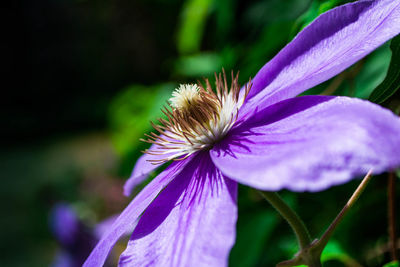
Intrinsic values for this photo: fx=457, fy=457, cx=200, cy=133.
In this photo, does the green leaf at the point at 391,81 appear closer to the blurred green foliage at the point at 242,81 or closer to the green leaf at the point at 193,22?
the blurred green foliage at the point at 242,81

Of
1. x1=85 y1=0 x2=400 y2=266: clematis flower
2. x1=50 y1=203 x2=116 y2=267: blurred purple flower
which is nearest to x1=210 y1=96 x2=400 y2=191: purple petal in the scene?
x1=85 y1=0 x2=400 y2=266: clematis flower

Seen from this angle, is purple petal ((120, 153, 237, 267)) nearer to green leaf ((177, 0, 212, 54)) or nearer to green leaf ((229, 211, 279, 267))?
green leaf ((229, 211, 279, 267))

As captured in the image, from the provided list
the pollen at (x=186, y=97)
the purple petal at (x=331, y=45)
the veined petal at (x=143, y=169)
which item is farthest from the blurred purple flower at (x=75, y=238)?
the purple petal at (x=331, y=45)

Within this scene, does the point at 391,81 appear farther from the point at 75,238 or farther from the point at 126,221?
the point at 75,238

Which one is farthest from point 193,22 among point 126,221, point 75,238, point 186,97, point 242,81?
point 126,221

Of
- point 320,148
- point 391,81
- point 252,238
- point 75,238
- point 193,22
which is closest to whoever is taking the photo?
point 320,148

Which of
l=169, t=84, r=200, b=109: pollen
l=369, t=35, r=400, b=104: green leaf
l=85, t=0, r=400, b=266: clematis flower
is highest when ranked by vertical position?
l=169, t=84, r=200, b=109: pollen

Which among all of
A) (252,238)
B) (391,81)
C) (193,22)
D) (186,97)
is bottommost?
(252,238)
